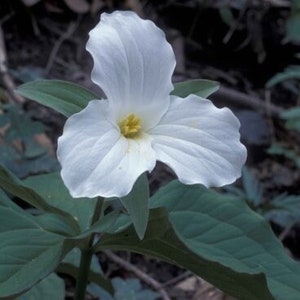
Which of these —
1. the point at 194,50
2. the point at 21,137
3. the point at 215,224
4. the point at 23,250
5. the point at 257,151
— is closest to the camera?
the point at 23,250

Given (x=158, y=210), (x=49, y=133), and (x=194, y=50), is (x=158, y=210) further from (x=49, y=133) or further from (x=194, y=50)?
(x=194, y=50)

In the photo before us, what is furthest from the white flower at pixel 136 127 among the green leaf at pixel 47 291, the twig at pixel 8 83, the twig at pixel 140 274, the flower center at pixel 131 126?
the twig at pixel 8 83

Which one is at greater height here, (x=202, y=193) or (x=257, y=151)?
(x=202, y=193)

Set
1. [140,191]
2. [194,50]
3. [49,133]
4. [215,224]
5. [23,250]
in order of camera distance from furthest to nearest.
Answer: [194,50], [49,133], [215,224], [23,250], [140,191]

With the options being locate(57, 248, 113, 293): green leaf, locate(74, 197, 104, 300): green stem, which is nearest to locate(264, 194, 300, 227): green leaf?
locate(57, 248, 113, 293): green leaf

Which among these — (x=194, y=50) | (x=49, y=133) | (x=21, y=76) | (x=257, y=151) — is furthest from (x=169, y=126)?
(x=194, y=50)

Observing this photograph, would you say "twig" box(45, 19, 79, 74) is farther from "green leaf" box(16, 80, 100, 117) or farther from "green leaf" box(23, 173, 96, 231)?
"green leaf" box(16, 80, 100, 117)
